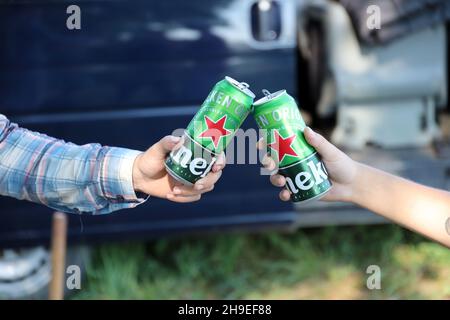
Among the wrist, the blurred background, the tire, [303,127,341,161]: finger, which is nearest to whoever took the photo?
[303,127,341,161]: finger

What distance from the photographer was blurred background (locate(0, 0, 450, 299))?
7.69 ft

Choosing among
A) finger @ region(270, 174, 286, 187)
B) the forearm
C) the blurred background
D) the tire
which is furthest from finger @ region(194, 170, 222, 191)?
the tire

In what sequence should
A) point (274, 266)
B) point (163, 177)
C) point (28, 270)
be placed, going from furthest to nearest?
point (274, 266)
point (28, 270)
point (163, 177)

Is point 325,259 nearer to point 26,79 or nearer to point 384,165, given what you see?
point 384,165

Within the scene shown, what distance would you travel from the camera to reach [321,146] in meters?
1.41

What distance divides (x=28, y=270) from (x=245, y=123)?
0.95 m

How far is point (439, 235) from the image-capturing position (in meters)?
1.50

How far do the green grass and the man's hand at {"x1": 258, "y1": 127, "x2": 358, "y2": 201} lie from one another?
115 centimetres

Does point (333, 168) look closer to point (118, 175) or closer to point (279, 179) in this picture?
point (279, 179)

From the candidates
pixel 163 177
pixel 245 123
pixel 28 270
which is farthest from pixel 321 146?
pixel 28 270

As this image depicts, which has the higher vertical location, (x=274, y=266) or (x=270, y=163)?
(x=270, y=163)

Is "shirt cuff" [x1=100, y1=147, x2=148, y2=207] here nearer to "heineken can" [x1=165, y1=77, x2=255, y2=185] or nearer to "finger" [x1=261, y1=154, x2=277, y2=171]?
"heineken can" [x1=165, y1=77, x2=255, y2=185]

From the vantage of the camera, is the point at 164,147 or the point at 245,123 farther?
the point at 245,123

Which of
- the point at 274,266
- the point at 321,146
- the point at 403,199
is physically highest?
the point at 321,146
